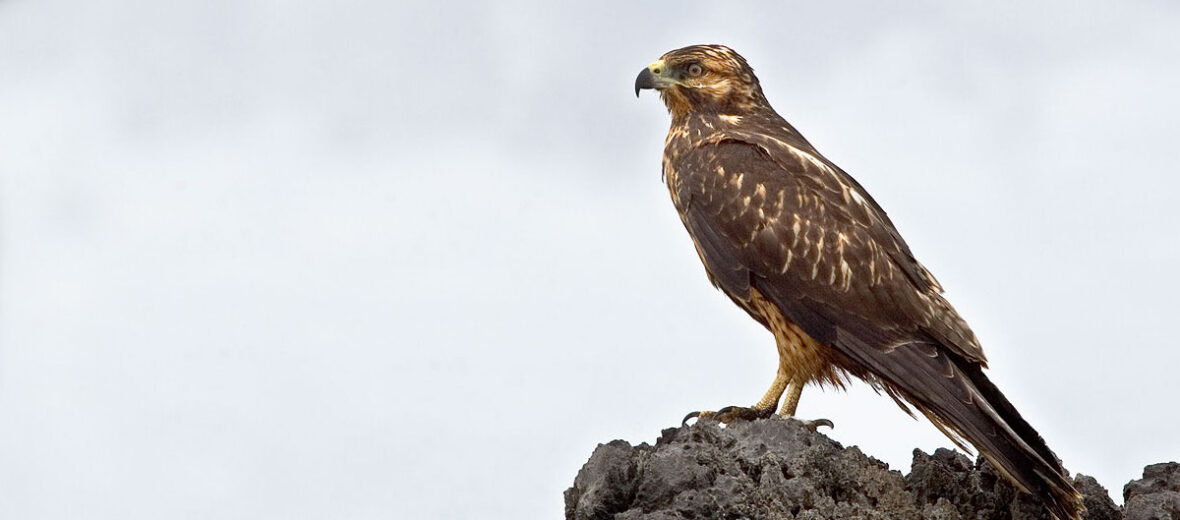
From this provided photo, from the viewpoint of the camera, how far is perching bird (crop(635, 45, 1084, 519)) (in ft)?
24.3

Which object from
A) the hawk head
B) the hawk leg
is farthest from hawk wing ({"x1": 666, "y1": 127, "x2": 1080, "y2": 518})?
the hawk head

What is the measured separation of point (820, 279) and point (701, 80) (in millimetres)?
1780

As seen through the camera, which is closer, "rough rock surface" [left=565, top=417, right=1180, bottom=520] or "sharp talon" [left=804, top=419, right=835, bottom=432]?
"rough rock surface" [left=565, top=417, right=1180, bottom=520]

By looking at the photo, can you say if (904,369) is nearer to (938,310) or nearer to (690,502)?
(938,310)

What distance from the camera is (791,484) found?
6.27 metres

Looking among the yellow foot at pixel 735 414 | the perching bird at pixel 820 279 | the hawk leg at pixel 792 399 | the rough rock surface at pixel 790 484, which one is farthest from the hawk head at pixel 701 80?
the rough rock surface at pixel 790 484

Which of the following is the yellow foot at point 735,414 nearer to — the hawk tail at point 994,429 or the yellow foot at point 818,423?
the yellow foot at point 818,423

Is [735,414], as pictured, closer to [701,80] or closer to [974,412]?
[974,412]

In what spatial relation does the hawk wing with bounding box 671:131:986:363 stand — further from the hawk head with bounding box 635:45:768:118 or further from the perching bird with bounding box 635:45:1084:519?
the hawk head with bounding box 635:45:768:118

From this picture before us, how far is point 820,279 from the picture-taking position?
782cm

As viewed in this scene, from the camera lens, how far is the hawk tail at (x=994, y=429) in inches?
263

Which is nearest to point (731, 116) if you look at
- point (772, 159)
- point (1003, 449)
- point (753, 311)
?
point (772, 159)

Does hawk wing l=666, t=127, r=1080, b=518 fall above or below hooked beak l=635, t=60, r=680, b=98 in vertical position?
below

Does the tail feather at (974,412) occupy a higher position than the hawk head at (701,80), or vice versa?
the hawk head at (701,80)
